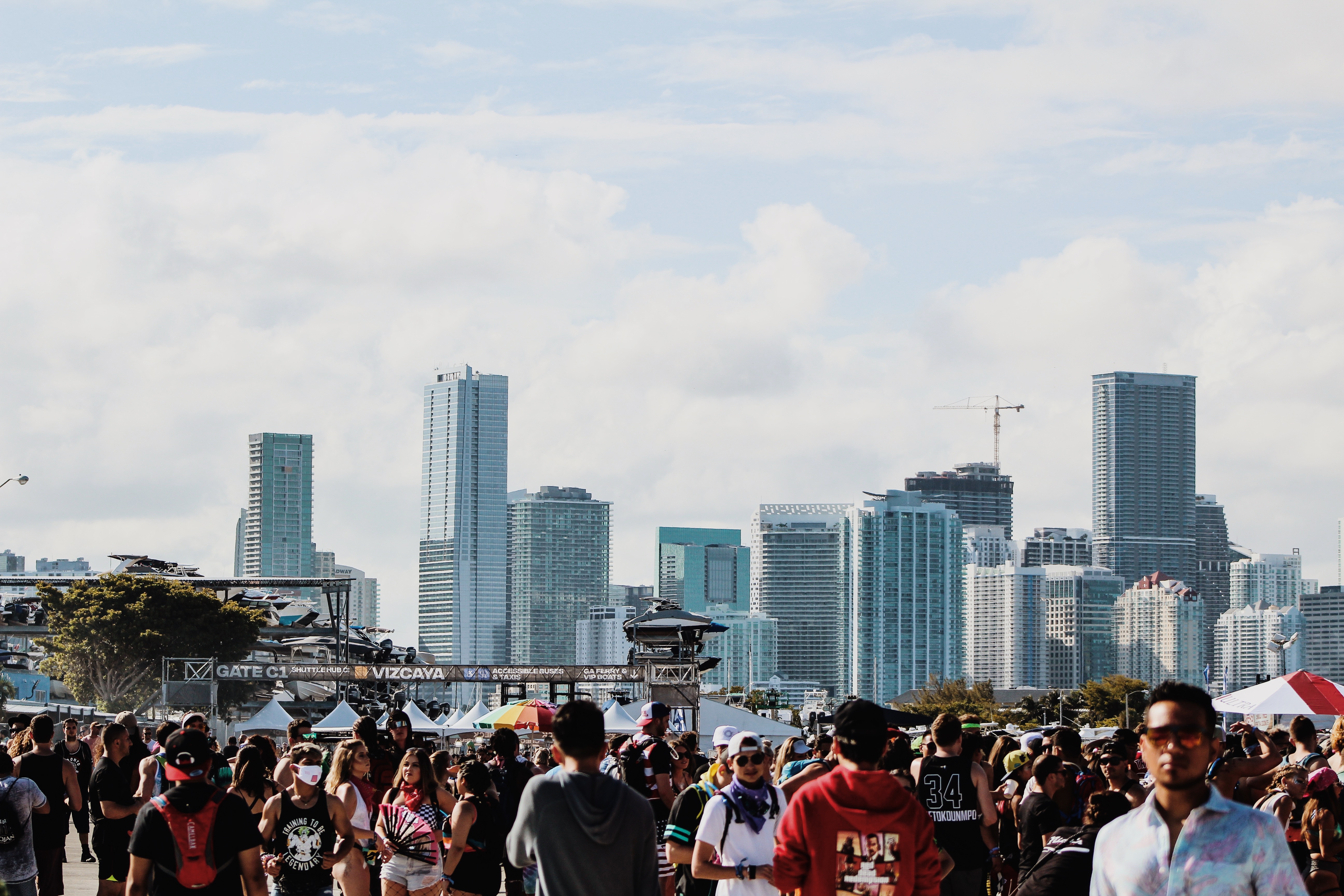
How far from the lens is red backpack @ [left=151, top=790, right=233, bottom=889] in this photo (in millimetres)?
7668

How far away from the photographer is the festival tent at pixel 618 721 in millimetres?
29938

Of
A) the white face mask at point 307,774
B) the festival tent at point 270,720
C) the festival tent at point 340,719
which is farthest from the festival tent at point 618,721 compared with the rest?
the white face mask at point 307,774

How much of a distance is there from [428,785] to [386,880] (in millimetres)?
Answer: 598

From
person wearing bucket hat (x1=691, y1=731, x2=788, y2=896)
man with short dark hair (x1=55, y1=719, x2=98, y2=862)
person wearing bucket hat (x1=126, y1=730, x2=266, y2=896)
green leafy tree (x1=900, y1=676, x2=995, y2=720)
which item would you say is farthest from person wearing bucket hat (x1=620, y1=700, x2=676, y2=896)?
green leafy tree (x1=900, y1=676, x2=995, y2=720)

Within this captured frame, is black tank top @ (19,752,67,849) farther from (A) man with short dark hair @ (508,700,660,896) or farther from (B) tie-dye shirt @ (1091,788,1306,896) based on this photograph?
(B) tie-dye shirt @ (1091,788,1306,896)

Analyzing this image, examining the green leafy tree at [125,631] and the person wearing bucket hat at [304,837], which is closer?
the person wearing bucket hat at [304,837]

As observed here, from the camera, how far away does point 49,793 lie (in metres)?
11.4

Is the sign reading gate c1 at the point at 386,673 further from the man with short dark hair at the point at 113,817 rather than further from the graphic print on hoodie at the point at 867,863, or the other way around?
the graphic print on hoodie at the point at 867,863

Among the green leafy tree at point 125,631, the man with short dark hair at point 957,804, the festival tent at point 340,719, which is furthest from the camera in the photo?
the green leafy tree at point 125,631

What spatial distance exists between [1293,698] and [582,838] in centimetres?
1585

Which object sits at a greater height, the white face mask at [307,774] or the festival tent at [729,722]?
the white face mask at [307,774]

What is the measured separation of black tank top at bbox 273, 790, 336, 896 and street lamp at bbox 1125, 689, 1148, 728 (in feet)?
303

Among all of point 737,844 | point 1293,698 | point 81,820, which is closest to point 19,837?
point 81,820

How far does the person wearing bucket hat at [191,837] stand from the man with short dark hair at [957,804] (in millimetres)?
4230
